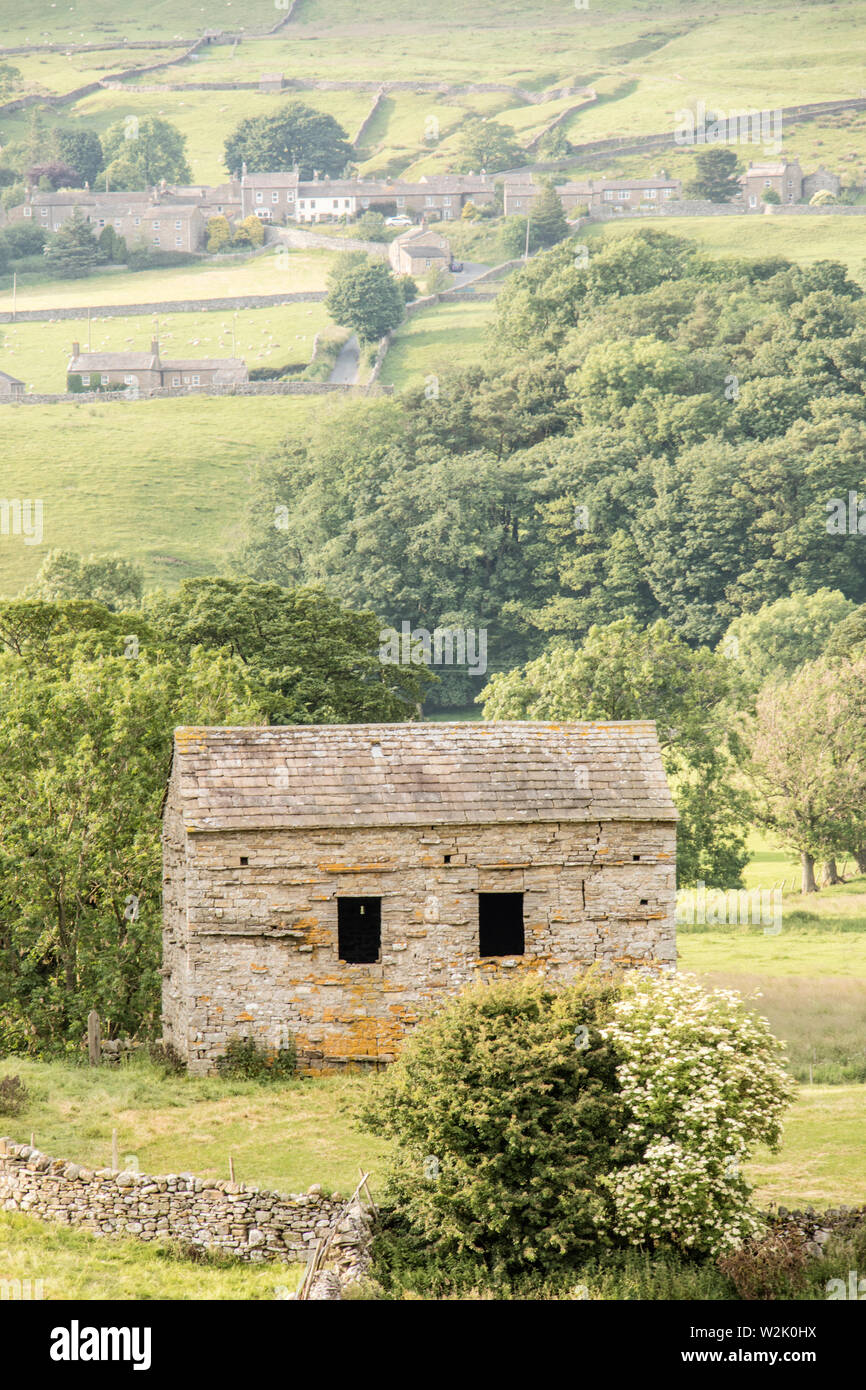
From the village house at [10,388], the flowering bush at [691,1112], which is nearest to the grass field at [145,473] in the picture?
the village house at [10,388]

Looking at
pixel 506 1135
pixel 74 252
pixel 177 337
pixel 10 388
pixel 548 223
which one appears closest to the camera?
pixel 506 1135

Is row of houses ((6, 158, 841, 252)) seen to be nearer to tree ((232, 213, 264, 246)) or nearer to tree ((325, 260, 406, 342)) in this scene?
tree ((232, 213, 264, 246))

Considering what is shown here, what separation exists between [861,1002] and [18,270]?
161569 mm

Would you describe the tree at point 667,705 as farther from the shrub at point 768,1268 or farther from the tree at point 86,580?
the shrub at point 768,1268

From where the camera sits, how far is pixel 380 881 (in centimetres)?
2438

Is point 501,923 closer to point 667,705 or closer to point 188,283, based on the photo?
point 667,705

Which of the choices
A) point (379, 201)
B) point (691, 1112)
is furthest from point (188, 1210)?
point (379, 201)

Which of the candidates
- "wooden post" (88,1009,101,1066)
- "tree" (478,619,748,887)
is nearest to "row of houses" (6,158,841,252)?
"tree" (478,619,748,887)

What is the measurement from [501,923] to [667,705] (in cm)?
2708

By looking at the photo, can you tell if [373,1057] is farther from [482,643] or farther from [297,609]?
[482,643]
